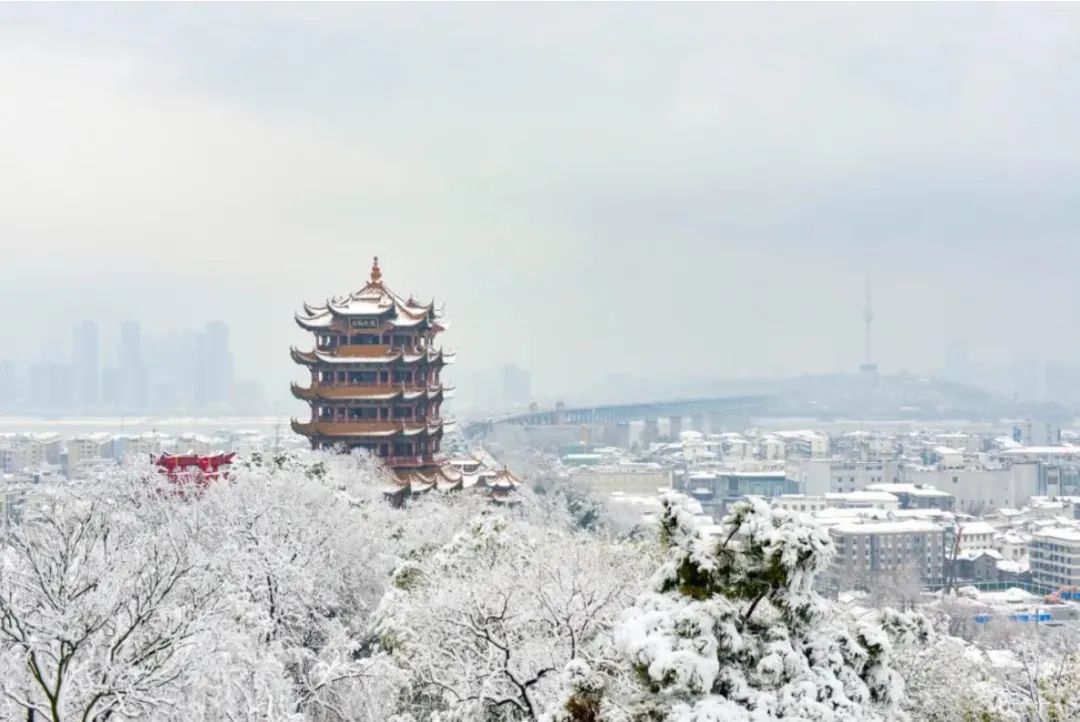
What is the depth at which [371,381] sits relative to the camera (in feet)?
123

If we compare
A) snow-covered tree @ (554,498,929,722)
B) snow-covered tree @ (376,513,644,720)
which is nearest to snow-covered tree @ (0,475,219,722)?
snow-covered tree @ (376,513,644,720)

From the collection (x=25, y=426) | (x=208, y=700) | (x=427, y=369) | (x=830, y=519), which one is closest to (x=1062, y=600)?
(x=830, y=519)

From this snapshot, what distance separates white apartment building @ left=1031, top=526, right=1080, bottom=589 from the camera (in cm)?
6203

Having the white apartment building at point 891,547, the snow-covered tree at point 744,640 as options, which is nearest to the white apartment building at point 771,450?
the white apartment building at point 891,547

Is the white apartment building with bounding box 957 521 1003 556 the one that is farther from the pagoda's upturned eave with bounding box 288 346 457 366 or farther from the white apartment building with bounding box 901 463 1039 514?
the pagoda's upturned eave with bounding box 288 346 457 366

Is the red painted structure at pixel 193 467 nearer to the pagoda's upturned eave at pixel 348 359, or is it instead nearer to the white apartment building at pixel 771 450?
the pagoda's upturned eave at pixel 348 359

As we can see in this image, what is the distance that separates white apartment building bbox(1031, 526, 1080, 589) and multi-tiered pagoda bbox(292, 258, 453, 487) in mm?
38355

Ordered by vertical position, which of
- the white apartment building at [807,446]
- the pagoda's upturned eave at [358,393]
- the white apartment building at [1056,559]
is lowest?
the white apartment building at [1056,559]

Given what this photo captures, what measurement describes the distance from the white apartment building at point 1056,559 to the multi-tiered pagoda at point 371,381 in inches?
1510

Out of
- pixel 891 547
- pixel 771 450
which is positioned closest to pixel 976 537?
pixel 891 547

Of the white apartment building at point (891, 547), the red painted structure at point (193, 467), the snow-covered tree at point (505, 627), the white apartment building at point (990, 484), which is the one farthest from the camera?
the white apartment building at point (990, 484)

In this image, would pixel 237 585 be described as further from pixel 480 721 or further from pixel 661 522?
pixel 661 522

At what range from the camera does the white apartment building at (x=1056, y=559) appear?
62031 mm

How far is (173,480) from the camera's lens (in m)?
30.6
